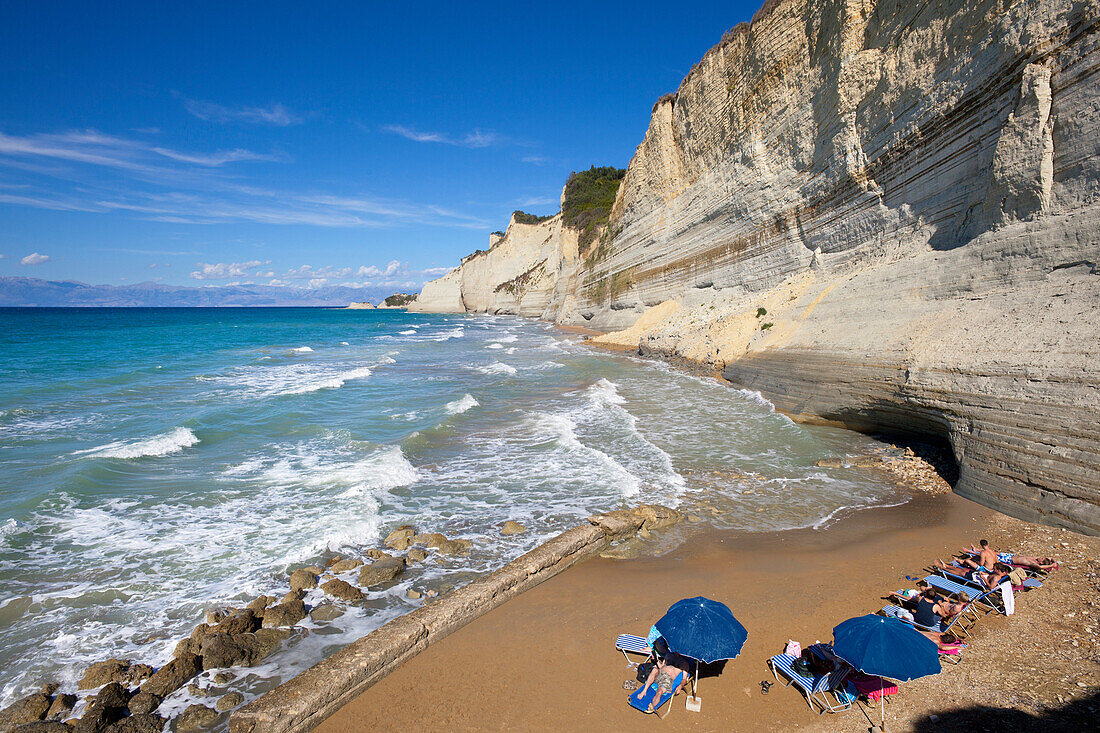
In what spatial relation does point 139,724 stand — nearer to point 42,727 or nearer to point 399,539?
point 42,727

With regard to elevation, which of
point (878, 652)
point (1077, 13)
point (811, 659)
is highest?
point (1077, 13)

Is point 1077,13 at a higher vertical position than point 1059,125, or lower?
higher

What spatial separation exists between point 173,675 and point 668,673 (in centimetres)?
508

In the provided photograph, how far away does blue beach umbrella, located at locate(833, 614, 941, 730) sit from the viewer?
414 cm

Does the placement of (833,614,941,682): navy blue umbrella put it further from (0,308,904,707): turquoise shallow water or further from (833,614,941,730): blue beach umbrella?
(0,308,904,707): turquoise shallow water

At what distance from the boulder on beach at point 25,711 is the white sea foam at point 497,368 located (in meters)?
20.2

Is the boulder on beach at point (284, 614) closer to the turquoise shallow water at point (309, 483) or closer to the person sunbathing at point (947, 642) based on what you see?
the turquoise shallow water at point (309, 483)

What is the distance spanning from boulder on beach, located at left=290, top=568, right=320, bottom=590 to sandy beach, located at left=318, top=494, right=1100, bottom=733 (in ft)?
8.05

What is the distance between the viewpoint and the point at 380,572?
7125mm

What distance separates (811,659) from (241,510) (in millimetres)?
9304

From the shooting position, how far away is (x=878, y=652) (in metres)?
4.27

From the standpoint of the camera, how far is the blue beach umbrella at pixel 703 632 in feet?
14.9

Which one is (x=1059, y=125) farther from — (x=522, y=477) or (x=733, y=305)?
(x=733, y=305)

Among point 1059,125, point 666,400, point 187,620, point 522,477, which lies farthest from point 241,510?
point 1059,125
